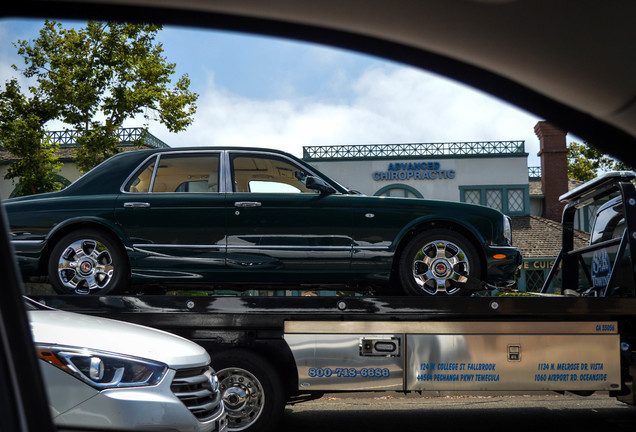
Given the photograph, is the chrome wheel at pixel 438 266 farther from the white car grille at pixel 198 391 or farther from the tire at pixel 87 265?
the tire at pixel 87 265

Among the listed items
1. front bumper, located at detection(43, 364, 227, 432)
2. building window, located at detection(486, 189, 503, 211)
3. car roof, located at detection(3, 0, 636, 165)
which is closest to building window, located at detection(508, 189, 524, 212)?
building window, located at detection(486, 189, 503, 211)

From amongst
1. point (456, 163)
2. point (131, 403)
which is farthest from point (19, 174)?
point (456, 163)

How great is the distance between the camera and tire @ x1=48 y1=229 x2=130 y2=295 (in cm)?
554

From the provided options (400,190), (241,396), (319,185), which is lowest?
(241,396)

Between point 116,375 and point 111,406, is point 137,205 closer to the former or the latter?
point 116,375

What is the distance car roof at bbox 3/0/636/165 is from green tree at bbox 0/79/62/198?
499 inches

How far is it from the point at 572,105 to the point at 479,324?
14.4 feet

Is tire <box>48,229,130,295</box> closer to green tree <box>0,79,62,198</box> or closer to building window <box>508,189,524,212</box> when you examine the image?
green tree <box>0,79,62,198</box>

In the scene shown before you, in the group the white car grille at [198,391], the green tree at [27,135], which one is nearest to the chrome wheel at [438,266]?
the white car grille at [198,391]

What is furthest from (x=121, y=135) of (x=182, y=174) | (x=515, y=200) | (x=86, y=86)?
(x=515, y=200)

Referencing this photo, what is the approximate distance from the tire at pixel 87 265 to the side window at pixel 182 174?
2.05 ft

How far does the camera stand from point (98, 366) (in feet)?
11.9

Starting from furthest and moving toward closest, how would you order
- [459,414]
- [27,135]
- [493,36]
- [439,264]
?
1. [27,135]
2. [459,414]
3. [439,264]
4. [493,36]

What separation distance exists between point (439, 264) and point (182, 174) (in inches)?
98.9
